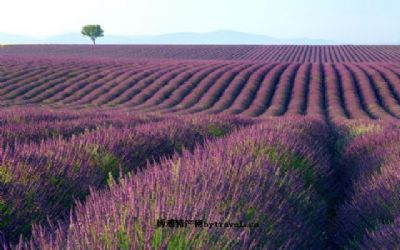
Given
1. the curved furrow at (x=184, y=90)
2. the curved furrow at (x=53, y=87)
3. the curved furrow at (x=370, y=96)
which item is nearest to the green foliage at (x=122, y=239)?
the curved furrow at (x=370, y=96)

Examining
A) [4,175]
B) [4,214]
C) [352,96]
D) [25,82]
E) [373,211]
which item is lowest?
[352,96]

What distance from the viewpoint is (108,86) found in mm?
30359

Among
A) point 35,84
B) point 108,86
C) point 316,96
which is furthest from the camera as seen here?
point 108,86

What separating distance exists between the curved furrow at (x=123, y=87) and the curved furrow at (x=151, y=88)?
0.97 meters

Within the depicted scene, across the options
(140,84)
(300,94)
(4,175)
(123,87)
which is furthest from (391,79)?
(4,175)

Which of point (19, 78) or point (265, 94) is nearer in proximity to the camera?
point (265, 94)

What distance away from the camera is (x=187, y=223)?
91.7 inches

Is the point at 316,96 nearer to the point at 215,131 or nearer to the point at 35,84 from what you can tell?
the point at 35,84

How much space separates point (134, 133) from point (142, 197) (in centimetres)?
346

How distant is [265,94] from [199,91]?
12.5 ft

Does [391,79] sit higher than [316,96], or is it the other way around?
[391,79]

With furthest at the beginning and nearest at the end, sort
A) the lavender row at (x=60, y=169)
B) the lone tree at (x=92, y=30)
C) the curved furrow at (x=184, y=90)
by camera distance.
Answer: the lone tree at (x=92, y=30) < the curved furrow at (x=184, y=90) < the lavender row at (x=60, y=169)

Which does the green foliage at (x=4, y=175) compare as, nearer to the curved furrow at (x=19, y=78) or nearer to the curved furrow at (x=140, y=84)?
the curved furrow at (x=140, y=84)

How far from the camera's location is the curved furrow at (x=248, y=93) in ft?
79.4
